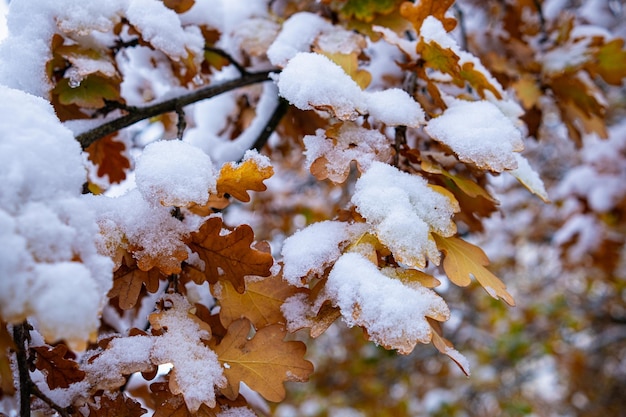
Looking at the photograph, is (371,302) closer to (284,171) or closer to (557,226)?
(284,171)

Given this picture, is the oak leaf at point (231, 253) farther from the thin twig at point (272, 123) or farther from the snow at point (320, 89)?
the thin twig at point (272, 123)

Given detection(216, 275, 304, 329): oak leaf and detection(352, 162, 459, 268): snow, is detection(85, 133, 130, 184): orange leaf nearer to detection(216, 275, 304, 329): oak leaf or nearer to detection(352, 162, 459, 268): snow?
detection(216, 275, 304, 329): oak leaf

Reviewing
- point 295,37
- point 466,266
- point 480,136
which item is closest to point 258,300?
point 466,266

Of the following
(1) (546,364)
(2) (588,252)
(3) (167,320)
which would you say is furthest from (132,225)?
(1) (546,364)

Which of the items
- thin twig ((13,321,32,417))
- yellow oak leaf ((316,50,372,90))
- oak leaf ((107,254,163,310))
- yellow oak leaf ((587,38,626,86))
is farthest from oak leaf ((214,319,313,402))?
yellow oak leaf ((587,38,626,86))

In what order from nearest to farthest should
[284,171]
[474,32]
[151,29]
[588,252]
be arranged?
[151,29], [474,32], [588,252], [284,171]

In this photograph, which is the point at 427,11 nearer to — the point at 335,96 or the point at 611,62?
the point at 335,96

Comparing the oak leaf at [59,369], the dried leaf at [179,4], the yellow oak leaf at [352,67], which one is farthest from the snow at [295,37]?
the oak leaf at [59,369]
